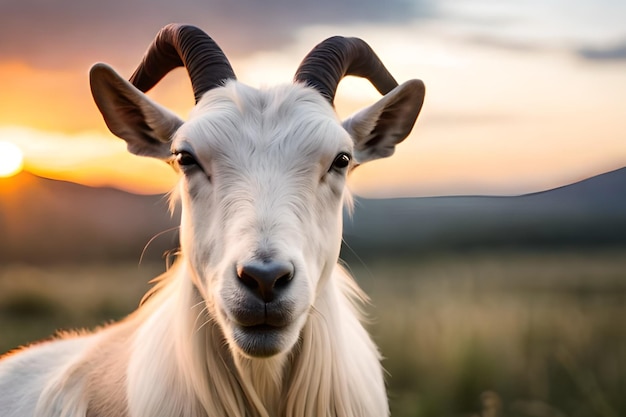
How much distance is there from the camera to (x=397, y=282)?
1220 centimetres

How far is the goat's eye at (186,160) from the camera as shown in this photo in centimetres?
458

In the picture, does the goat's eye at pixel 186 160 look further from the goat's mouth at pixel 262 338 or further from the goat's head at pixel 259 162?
the goat's mouth at pixel 262 338

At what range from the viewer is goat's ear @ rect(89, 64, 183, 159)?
4.93 meters

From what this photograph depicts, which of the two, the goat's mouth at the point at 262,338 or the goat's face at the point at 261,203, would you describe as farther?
the goat's mouth at the point at 262,338

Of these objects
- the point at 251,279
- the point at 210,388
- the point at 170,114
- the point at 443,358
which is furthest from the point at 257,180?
the point at 443,358

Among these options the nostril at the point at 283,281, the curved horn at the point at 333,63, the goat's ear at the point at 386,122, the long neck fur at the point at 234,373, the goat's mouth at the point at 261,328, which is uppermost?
the curved horn at the point at 333,63

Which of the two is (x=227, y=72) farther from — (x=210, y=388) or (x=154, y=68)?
(x=210, y=388)

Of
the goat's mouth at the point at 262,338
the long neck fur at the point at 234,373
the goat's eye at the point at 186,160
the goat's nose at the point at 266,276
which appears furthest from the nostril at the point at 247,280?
the goat's eye at the point at 186,160

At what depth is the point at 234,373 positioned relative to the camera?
15.4 feet

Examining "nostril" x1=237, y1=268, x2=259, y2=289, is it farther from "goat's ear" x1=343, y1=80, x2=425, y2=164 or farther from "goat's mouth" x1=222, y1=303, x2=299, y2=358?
"goat's ear" x1=343, y1=80, x2=425, y2=164

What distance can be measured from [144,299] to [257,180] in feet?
6.44

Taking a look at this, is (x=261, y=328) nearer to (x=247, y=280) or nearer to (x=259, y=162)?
(x=247, y=280)

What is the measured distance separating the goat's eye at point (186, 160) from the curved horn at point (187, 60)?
62cm

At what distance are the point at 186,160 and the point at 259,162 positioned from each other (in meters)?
0.51
